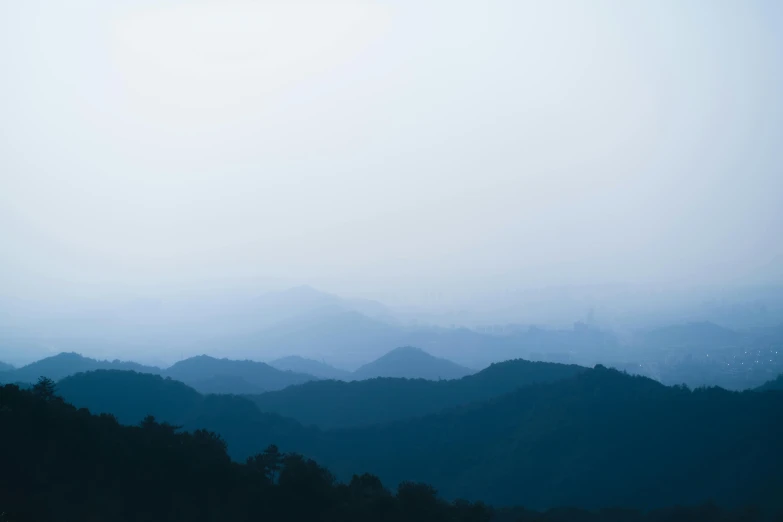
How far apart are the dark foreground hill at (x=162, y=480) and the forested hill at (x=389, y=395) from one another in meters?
59.4

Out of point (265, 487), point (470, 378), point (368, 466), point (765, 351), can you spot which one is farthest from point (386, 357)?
point (265, 487)

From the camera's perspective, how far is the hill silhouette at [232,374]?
133 metres

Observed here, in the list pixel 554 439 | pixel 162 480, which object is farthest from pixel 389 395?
pixel 162 480

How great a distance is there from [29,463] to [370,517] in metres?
14.7

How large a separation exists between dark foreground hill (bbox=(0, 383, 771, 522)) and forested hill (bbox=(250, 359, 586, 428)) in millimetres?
59421

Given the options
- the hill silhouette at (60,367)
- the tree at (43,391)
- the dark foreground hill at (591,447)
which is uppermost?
the hill silhouette at (60,367)

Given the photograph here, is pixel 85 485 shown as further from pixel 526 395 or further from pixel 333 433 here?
pixel 526 395

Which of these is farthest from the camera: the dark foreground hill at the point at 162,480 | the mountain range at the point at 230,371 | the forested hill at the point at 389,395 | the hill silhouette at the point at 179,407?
the mountain range at the point at 230,371

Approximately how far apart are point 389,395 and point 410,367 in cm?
7067

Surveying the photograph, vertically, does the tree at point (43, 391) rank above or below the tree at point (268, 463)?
above

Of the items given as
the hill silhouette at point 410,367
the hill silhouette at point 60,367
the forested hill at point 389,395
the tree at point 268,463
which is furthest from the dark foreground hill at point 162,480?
the hill silhouette at point 410,367

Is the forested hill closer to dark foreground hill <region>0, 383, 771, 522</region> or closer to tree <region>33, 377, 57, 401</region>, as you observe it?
tree <region>33, 377, 57, 401</region>

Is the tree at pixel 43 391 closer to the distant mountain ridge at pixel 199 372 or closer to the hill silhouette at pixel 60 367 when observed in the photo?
the distant mountain ridge at pixel 199 372

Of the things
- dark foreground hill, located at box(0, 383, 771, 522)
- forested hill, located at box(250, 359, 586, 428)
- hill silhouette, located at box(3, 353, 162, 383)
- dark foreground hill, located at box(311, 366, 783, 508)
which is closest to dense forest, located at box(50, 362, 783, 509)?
dark foreground hill, located at box(311, 366, 783, 508)
